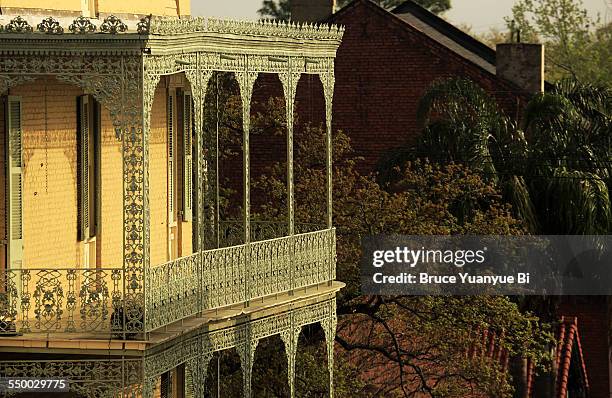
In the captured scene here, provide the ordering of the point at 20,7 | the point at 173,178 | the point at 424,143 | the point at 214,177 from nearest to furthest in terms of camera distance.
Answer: the point at 20,7
the point at 173,178
the point at 214,177
the point at 424,143

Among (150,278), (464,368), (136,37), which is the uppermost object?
(136,37)

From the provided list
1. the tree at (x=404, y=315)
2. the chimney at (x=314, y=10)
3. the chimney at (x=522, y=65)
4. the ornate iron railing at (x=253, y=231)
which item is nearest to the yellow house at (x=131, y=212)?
the ornate iron railing at (x=253, y=231)

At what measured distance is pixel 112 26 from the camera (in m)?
20.0

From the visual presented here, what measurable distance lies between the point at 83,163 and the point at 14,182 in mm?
1946

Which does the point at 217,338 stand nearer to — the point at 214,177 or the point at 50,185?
the point at 50,185

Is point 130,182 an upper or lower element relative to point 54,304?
upper

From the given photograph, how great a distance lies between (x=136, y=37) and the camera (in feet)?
65.3

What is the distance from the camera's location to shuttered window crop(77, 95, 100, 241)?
23.3 metres

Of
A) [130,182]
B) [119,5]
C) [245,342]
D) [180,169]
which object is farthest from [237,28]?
[180,169]

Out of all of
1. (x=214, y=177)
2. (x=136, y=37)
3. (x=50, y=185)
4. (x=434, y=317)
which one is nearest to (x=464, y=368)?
(x=434, y=317)

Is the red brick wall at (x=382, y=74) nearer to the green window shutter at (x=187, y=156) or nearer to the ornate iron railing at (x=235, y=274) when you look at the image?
the green window shutter at (x=187, y=156)

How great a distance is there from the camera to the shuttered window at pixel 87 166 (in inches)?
917

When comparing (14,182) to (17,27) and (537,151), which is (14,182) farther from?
(537,151)

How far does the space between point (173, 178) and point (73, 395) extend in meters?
4.87
